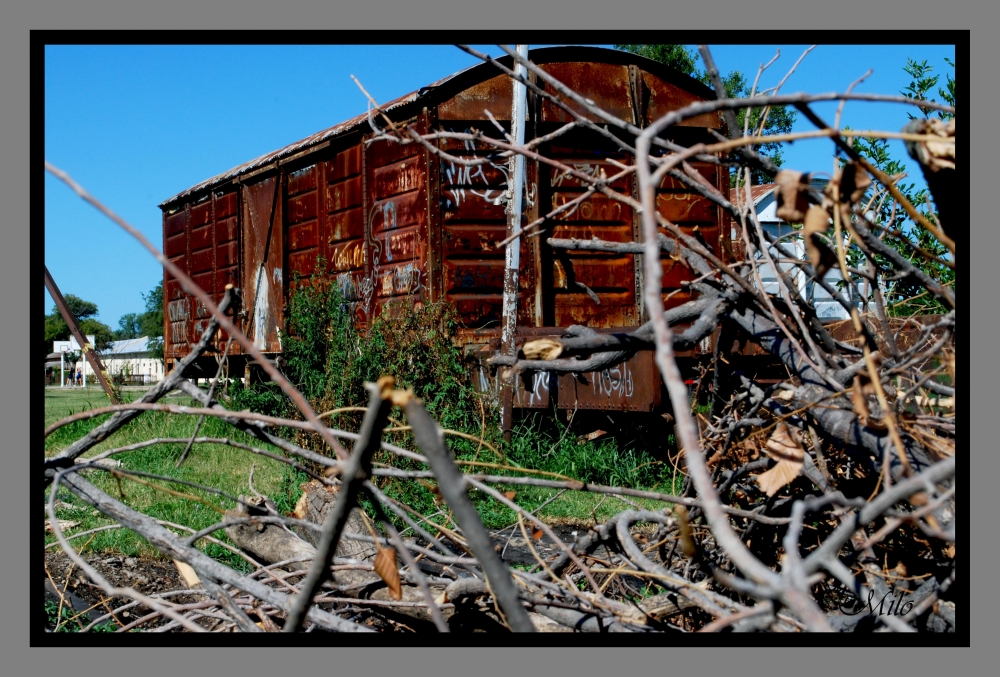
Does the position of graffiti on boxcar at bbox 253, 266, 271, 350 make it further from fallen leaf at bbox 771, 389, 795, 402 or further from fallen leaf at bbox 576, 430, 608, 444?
fallen leaf at bbox 771, 389, 795, 402

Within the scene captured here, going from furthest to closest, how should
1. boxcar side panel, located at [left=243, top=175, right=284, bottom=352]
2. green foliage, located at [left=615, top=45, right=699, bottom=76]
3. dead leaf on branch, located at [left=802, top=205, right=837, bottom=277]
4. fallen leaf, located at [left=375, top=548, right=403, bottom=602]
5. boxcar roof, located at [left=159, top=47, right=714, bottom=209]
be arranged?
green foliage, located at [left=615, top=45, right=699, bottom=76], boxcar side panel, located at [left=243, top=175, right=284, bottom=352], boxcar roof, located at [left=159, top=47, right=714, bottom=209], fallen leaf, located at [left=375, top=548, right=403, bottom=602], dead leaf on branch, located at [left=802, top=205, right=837, bottom=277]

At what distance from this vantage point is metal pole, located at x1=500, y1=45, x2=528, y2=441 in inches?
233

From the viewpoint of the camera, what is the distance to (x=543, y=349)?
1.51 m

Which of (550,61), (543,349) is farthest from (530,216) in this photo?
(543,349)

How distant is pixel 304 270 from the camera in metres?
7.85

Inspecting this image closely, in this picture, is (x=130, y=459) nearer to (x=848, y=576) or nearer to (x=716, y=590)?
(x=716, y=590)

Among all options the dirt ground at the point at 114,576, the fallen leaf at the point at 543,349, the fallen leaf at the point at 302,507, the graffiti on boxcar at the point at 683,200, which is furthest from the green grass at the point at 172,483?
the graffiti on boxcar at the point at 683,200

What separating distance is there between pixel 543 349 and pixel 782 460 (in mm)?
566

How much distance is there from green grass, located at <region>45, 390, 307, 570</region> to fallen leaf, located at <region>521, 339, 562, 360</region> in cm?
181

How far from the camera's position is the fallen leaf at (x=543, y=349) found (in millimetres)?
1493

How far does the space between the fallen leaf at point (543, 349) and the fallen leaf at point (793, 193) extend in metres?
0.44

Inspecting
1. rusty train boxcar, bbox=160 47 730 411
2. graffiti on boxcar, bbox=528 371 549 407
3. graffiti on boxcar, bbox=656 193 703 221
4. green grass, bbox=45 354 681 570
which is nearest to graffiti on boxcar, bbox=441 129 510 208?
rusty train boxcar, bbox=160 47 730 411

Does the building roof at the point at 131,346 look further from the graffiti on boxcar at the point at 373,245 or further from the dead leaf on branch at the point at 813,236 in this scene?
the dead leaf on branch at the point at 813,236
